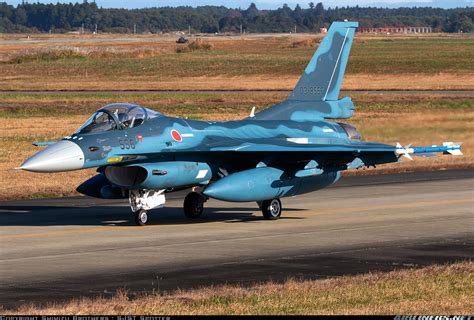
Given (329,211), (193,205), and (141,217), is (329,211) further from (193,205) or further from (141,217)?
(141,217)

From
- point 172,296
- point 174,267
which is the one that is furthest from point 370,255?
point 172,296

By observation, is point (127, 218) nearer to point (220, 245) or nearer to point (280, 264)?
point (220, 245)

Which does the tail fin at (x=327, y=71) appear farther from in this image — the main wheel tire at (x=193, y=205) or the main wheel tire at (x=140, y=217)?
the main wheel tire at (x=140, y=217)

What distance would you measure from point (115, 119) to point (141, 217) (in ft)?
7.61

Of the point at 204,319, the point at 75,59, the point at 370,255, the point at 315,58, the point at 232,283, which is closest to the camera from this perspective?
the point at 204,319

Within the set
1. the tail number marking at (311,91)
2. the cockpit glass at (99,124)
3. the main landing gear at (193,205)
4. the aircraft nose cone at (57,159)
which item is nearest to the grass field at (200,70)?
the tail number marking at (311,91)

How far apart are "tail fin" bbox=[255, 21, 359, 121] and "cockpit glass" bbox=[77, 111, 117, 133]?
5.09 metres

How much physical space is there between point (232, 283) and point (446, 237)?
683 centimetres

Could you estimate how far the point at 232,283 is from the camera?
16.7 m

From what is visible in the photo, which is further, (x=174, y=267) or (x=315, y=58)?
(x=315, y=58)

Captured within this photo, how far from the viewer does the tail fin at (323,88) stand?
1050 inches

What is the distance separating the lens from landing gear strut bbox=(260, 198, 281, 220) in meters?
24.5

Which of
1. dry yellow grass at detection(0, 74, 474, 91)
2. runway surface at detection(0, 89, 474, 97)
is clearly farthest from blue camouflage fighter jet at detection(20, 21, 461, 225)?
dry yellow grass at detection(0, 74, 474, 91)

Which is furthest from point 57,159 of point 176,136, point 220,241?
point 220,241
